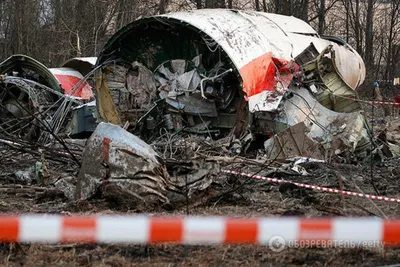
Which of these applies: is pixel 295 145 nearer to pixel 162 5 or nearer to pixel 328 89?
pixel 328 89

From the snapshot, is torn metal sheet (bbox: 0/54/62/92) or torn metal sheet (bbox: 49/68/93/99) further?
torn metal sheet (bbox: 49/68/93/99)

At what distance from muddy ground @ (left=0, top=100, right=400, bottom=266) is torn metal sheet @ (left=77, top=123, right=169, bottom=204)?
4.9 inches

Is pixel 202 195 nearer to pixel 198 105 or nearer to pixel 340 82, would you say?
pixel 198 105

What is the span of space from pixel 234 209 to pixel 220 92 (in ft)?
15.4

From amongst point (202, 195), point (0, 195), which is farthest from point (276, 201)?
point (0, 195)

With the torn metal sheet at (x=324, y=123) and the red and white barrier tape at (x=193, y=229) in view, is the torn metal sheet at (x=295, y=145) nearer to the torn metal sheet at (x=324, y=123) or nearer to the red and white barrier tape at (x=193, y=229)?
the torn metal sheet at (x=324, y=123)

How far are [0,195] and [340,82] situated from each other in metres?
6.85

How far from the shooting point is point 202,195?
6242 mm

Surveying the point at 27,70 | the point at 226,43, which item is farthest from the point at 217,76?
the point at 27,70

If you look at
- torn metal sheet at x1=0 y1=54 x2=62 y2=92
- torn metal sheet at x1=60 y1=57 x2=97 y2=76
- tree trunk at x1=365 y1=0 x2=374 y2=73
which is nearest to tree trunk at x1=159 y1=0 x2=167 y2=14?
tree trunk at x1=365 y1=0 x2=374 y2=73

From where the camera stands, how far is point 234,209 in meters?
6.06

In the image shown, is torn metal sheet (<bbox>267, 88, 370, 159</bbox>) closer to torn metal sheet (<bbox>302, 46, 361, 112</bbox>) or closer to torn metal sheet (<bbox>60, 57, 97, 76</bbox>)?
torn metal sheet (<bbox>302, 46, 361, 112</bbox>)

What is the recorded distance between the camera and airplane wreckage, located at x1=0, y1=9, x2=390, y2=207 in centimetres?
984

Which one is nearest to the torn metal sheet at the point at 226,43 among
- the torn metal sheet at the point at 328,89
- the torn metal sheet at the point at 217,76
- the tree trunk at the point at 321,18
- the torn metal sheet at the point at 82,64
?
the torn metal sheet at the point at 217,76
